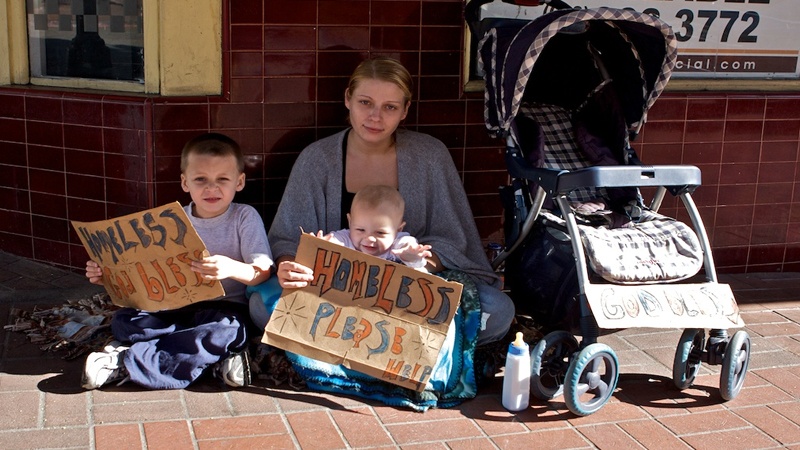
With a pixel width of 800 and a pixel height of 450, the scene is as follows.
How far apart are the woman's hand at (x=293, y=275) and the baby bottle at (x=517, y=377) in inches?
36.3

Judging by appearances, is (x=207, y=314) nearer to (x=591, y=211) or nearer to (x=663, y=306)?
(x=591, y=211)

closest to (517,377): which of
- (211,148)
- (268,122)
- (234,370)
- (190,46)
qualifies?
(234,370)

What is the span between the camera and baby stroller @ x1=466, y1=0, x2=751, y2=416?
400 cm

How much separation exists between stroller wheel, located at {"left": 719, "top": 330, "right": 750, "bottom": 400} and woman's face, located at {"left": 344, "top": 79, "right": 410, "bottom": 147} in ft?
6.14

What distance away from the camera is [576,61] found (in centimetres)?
487

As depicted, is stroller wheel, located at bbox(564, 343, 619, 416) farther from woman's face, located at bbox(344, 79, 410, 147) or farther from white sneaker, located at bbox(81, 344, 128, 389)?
white sneaker, located at bbox(81, 344, 128, 389)

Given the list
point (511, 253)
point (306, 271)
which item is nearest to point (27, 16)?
point (306, 271)

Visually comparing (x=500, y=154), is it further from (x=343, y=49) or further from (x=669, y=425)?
(x=669, y=425)

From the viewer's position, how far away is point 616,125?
475 centimetres

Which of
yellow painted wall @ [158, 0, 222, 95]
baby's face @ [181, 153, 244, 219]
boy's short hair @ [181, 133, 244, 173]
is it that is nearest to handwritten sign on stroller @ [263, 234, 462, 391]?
baby's face @ [181, 153, 244, 219]

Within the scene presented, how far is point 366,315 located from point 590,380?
39.1 inches

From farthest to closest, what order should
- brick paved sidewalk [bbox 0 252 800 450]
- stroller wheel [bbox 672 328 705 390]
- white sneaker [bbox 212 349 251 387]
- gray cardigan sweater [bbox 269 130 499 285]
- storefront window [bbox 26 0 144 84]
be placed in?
storefront window [bbox 26 0 144 84] → gray cardigan sweater [bbox 269 130 499 285] → stroller wheel [bbox 672 328 705 390] → white sneaker [bbox 212 349 251 387] → brick paved sidewalk [bbox 0 252 800 450]

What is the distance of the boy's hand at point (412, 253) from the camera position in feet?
13.7

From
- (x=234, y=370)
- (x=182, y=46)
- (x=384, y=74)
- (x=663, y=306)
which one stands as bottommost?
(x=234, y=370)
